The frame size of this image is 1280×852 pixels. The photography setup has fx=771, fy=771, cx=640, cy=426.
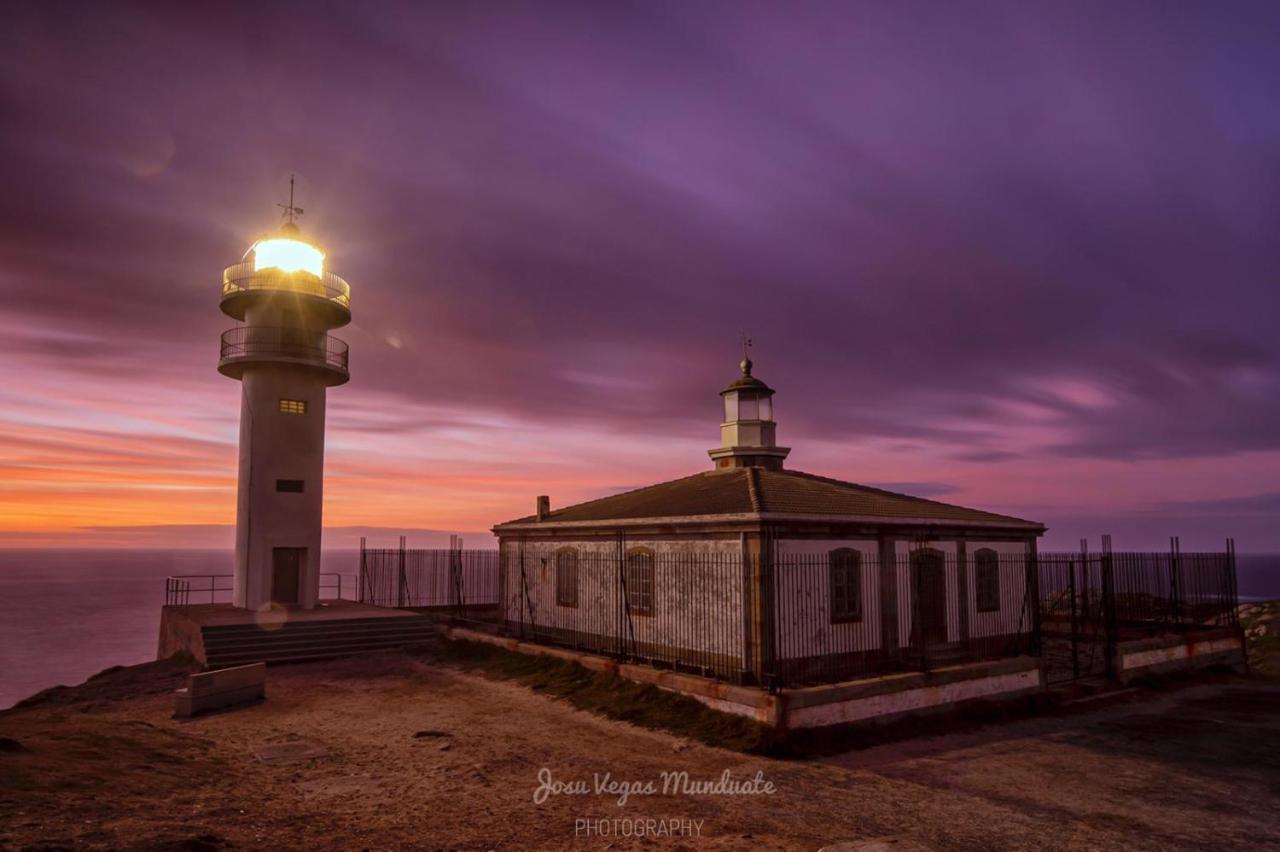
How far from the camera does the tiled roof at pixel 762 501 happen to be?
16.6 meters

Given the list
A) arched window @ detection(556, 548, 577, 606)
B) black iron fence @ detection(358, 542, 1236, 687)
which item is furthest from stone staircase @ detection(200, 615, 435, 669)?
arched window @ detection(556, 548, 577, 606)

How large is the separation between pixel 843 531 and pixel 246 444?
19.5 meters

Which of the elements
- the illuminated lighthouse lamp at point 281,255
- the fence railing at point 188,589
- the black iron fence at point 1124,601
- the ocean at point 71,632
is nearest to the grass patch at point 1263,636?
the black iron fence at point 1124,601

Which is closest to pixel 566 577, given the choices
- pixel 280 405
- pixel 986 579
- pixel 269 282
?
pixel 986 579

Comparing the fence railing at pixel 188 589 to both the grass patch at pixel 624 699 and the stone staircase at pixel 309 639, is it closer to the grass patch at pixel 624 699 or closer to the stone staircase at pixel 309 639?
the stone staircase at pixel 309 639

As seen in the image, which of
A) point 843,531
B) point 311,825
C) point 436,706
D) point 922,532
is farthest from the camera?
point 922,532

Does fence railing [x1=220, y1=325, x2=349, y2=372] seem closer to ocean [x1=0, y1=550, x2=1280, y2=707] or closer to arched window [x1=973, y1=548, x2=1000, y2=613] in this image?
arched window [x1=973, y1=548, x2=1000, y2=613]

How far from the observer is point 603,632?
755 inches

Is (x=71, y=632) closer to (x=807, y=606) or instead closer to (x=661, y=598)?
(x=661, y=598)

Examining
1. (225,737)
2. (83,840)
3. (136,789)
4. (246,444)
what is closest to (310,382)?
(246,444)

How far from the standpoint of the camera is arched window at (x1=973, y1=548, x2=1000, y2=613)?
19.1 meters

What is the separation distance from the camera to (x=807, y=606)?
1562cm

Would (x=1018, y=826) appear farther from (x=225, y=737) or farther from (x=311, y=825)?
(x=225, y=737)

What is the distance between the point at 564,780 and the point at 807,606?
6.99m
